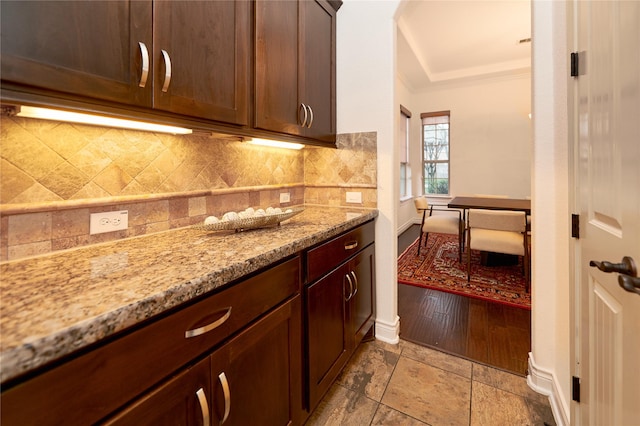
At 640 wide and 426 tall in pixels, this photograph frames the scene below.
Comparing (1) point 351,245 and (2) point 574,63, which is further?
(1) point 351,245

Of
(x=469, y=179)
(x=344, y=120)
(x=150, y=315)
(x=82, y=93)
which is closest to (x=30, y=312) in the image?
(x=150, y=315)

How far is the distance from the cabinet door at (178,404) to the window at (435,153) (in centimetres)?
602

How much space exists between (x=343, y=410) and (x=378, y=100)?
1.93m

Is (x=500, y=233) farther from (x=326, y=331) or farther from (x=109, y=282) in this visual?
(x=109, y=282)

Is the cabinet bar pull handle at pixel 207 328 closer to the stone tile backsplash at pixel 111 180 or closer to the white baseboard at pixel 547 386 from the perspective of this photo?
the stone tile backsplash at pixel 111 180

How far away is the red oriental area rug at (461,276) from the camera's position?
2.76 meters

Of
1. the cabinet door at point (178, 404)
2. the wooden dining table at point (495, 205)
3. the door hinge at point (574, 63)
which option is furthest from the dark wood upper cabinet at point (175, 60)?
the wooden dining table at point (495, 205)

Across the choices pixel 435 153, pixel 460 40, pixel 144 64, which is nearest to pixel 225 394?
pixel 144 64

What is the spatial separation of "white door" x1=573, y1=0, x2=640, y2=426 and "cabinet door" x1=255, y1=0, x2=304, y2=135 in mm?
1256

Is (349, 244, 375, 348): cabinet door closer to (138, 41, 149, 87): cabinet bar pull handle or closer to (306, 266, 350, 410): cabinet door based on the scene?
(306, 266, 350, 410): cabinet door

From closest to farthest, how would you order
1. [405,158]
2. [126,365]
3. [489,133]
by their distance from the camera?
[126,365], [489,133], [405,158]

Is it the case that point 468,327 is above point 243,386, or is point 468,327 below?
below

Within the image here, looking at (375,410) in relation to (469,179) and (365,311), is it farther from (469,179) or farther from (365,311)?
(469,179)

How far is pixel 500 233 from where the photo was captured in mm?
3070
